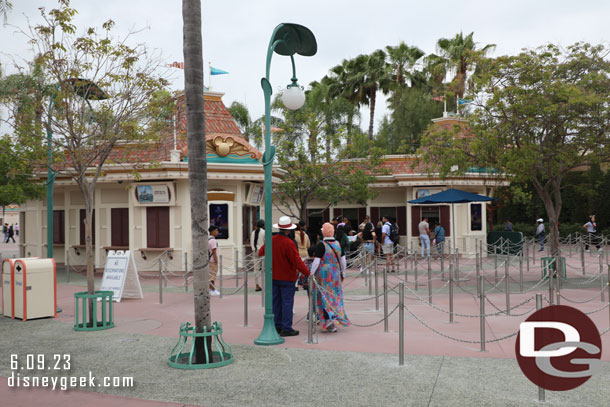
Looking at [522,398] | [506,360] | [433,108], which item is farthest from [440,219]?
[522,398]

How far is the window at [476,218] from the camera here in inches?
951

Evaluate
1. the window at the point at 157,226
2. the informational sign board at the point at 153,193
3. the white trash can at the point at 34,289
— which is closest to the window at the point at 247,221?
the window at the point at 157,226

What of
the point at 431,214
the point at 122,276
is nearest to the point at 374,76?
the point at 431,214

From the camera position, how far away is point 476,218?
2438cm

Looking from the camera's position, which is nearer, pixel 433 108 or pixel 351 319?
pixel 351 319

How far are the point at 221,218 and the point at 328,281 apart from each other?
9443 mm

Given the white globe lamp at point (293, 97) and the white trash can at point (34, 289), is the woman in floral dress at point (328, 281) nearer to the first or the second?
the white globe lamp at point (293, 97)

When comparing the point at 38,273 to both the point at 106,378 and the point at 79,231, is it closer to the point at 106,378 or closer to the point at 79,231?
the point at 106,378

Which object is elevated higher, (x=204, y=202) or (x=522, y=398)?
(x=204, y=202)

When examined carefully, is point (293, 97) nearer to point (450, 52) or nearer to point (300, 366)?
point (300, 366)

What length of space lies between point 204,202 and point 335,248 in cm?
275

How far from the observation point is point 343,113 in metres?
36.9

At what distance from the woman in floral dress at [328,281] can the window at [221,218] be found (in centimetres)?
921

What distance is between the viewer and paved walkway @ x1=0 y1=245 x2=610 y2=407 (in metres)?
5.59
